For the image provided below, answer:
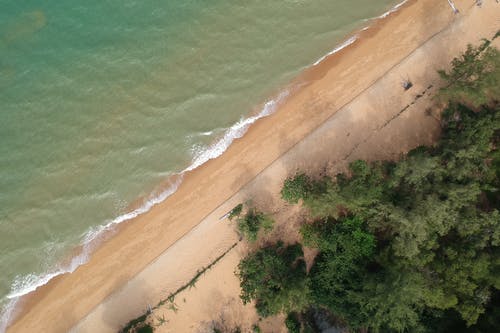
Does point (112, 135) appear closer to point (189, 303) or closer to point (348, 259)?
point (189, 303)

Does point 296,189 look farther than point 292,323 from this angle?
No

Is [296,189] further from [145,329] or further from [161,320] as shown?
[145,329]

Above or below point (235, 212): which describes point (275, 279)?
below

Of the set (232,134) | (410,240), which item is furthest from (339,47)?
(410,240)

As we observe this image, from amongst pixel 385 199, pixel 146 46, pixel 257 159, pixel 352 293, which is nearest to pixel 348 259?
pixel 352 293

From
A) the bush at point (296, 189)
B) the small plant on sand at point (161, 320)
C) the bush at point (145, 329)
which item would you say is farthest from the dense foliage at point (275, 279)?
the bush at point (145, 329)

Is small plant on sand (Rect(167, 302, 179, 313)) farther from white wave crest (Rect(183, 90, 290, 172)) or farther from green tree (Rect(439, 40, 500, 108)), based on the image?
green tree (Rect(439, 40, 500, 108))
